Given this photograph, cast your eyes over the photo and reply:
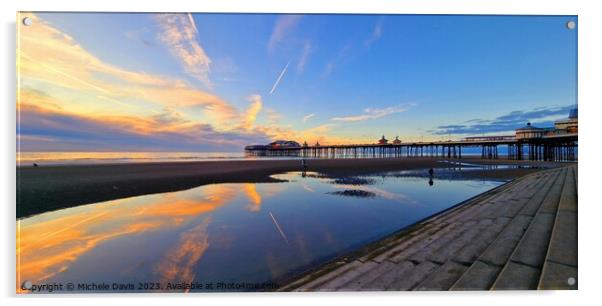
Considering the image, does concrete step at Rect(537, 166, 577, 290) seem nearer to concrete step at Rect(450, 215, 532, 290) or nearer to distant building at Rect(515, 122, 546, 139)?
concrete step at Rect(450, 215, 532, 290)

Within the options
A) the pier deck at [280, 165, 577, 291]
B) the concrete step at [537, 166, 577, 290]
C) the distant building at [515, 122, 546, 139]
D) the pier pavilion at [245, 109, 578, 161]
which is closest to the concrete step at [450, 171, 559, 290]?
the pier deck at [280, 165, 577, 291]

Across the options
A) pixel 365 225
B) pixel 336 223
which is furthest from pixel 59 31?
pixel 365 225

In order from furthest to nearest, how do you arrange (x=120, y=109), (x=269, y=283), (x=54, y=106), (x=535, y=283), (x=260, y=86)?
(x=260, y=86)
(x=120, y=109)
(x=54, y=106)
(x=269, y=283)
(x=535, y=283)

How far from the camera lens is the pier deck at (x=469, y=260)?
285 cm

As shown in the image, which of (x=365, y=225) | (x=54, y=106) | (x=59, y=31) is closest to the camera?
(x=59, y=31)

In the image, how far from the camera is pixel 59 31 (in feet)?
14.9

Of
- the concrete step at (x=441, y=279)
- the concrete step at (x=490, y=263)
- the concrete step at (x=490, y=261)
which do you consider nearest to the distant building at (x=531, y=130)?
the concrete step at (x=490, y=261)

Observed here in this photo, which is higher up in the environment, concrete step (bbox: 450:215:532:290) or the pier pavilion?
the pier pavilion

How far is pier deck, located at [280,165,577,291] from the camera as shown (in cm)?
285

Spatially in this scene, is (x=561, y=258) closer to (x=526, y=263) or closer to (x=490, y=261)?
(x=526, y=263)

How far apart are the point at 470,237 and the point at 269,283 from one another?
3315 millimetres

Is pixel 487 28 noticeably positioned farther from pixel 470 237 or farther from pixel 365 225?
pixel 365 225

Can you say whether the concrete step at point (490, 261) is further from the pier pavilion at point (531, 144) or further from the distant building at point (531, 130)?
the distant building at point (531, 130)

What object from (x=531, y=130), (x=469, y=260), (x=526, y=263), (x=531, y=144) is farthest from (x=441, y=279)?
(x=531, y=144)
